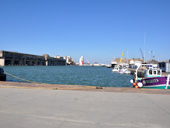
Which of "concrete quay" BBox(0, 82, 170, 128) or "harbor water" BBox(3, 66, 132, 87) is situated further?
"harbor water" BBox(3, 66, 132, 87)

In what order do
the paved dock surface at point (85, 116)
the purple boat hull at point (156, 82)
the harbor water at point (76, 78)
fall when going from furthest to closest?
the harbor water at point (76, 78)
the purple boat hull at point (156, 82)
the paved dock surface at point (85, 116)

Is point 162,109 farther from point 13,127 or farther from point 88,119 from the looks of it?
point 13,127

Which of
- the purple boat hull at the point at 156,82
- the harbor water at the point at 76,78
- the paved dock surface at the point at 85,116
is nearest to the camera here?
the paved dock surface at the point at 85,116

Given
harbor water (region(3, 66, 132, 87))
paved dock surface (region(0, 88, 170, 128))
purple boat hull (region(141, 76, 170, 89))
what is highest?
paved dock surface (region(0, 88, 170, 128))

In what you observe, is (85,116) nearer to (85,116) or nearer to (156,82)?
(85,116)

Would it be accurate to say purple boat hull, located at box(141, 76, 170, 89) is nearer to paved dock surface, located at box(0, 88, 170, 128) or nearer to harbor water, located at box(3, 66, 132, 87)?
harbor water, located at box(3, 66, 132, 87)

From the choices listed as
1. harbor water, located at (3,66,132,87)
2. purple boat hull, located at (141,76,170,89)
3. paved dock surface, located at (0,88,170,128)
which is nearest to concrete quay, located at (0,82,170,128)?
paved dock surface, located at (0,88,170,128)

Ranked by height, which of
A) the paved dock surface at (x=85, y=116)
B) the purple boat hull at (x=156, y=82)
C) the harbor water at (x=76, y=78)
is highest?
the paved dock surface at (x=85, y=116)

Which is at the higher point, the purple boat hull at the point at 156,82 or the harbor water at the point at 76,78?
the purple boat hull at the point at 156,82

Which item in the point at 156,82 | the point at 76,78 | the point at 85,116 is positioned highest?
the point at 85,116

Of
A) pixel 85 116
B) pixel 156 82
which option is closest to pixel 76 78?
pixel 156 82

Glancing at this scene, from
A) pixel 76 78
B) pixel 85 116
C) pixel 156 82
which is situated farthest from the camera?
pixel 76 78

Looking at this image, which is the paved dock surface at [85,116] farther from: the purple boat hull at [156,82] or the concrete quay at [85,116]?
the purple boat hull at [156,82]

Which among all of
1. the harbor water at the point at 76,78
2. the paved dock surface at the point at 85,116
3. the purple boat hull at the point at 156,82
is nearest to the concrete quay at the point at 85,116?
the paved dock surface at the point at 85,116
